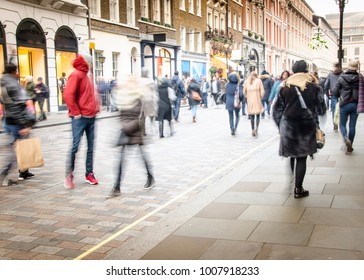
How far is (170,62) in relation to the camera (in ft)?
109

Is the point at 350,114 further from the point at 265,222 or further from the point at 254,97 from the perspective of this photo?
the point at 265,222

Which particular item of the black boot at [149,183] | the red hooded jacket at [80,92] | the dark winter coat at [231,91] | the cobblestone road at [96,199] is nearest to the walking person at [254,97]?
the dark winter coat at [231,91]

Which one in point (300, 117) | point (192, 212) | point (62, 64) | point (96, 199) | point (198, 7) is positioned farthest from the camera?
point (198, 7)

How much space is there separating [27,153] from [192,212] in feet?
9.35

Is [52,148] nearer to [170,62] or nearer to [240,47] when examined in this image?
[170,62]

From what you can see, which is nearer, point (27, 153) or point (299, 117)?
point (299, 117)

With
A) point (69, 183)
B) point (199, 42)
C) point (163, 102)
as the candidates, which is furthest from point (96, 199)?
point (199, 42)

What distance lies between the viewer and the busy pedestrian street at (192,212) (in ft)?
13.2

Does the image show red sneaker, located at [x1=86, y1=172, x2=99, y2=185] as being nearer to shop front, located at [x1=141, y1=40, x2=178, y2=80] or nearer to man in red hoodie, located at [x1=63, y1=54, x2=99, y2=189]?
man in red hoodie, located at [x1=63, y1=54, x2=99, y2=189]

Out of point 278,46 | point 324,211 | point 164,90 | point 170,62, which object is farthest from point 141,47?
point 278,46

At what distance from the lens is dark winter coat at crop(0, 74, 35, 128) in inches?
262

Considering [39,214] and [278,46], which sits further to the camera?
[278,46]

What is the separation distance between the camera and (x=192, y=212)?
5.18 m

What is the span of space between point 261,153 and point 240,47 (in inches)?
1545
